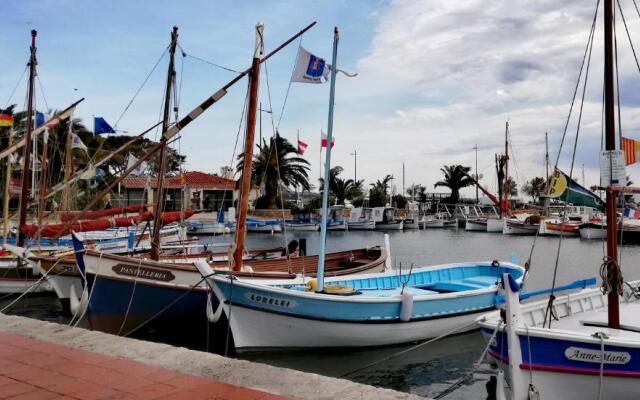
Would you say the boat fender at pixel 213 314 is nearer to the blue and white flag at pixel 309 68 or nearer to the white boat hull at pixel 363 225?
the blue and white flag at pixel 309 68

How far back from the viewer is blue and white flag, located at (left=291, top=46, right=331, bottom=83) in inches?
472

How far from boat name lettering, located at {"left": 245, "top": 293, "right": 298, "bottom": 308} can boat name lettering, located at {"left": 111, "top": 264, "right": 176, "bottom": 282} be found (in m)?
2.85

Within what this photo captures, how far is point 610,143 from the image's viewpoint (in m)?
8.48

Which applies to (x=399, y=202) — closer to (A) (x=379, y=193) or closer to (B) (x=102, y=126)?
(A) (x=379, y=193)

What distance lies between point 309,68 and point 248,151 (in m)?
2.92

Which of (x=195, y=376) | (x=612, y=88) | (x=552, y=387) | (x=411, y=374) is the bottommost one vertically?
(x=411, y=374)

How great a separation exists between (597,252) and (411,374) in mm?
37020

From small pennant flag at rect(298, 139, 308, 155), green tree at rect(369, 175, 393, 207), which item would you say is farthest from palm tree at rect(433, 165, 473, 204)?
small pennant flag at rect(298, 139, 308, 155)

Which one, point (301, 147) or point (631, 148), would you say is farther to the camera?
point (301, 147)

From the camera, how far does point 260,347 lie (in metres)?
12.5

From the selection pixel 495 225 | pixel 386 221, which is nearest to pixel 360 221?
pixel 386 221

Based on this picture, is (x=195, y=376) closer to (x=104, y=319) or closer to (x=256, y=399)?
(x=256, y=399)

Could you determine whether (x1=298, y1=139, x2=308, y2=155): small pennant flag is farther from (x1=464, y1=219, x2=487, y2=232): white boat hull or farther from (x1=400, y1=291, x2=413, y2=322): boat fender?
(x1=464, y1=219, x2=487, y2=232): white boat hull

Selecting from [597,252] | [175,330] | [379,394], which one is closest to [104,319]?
[175,330]
